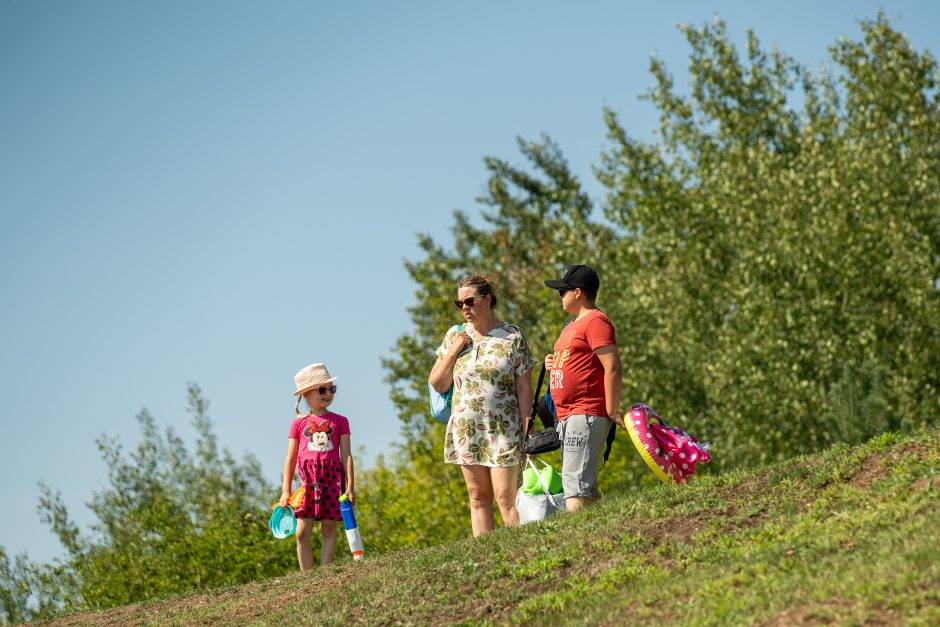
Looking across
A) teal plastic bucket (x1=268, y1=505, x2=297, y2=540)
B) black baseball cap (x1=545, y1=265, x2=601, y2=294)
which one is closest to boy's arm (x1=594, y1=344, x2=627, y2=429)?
black baseball cap (x1=545, y1=265, x2=601, y2=294)

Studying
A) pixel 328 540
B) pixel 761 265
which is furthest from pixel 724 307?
pixel 328 540

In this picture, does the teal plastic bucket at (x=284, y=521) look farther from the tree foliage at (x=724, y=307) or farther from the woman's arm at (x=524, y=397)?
the tree foliage at (x=724, y=307)

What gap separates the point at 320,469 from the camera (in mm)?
11156

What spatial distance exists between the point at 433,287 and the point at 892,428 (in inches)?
436

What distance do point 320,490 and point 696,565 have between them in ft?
14.7

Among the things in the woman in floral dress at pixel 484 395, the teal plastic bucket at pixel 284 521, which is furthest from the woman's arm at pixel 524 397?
the teal plastic bucket at pixel 284 521

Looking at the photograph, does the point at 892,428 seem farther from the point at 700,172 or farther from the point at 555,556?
the point at 555,556

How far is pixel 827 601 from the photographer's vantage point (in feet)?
20.9

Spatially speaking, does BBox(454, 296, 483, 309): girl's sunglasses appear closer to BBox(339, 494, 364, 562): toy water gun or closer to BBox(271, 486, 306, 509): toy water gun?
BBox(339, 494, 364, 562): toy water gun

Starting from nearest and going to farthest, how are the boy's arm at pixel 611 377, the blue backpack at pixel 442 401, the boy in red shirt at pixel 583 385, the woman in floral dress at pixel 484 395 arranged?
1. the boy's arm at pixel 611 377
2. the boy in red shirt at pixel 583 385
3. the woman in floral dress at pixel 484 395
4. the blue backpack at pixel 442 401

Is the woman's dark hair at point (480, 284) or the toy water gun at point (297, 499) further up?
the woman's dark hair at point (480, 284)

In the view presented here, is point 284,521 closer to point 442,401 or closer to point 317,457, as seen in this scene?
point 317,457

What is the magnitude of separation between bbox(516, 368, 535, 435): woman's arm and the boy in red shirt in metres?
0.27

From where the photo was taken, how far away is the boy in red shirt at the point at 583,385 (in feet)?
31.7
